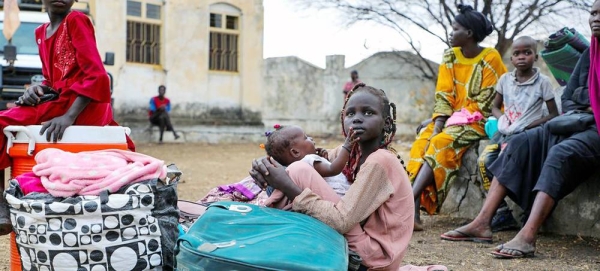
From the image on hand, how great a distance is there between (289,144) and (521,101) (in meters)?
2.44

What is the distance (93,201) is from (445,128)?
3625mm

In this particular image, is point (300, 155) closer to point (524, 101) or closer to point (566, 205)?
point (524, 101)

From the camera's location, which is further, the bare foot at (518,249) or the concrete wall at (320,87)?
the concrete wall at (320,87)

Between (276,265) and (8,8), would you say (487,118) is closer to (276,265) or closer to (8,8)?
(276,265)

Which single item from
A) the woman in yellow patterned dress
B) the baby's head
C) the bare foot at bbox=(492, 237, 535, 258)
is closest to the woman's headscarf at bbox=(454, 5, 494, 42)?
the woman in yellow patterned dress

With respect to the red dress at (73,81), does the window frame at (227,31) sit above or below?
above

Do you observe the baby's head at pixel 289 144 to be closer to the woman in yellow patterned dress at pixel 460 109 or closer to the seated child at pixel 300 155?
the seated child at pixel 300 155

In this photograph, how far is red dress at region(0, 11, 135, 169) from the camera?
3.58 meters

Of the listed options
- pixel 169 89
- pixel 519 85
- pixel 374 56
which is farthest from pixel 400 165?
pixel 374 56

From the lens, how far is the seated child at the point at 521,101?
5.39 meters

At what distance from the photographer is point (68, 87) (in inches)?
144

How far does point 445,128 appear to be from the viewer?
19.6 feet

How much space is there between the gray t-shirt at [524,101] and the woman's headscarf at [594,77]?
59 cm

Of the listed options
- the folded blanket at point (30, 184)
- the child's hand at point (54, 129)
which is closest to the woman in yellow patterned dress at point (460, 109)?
the child's hand at point (54, 129)
